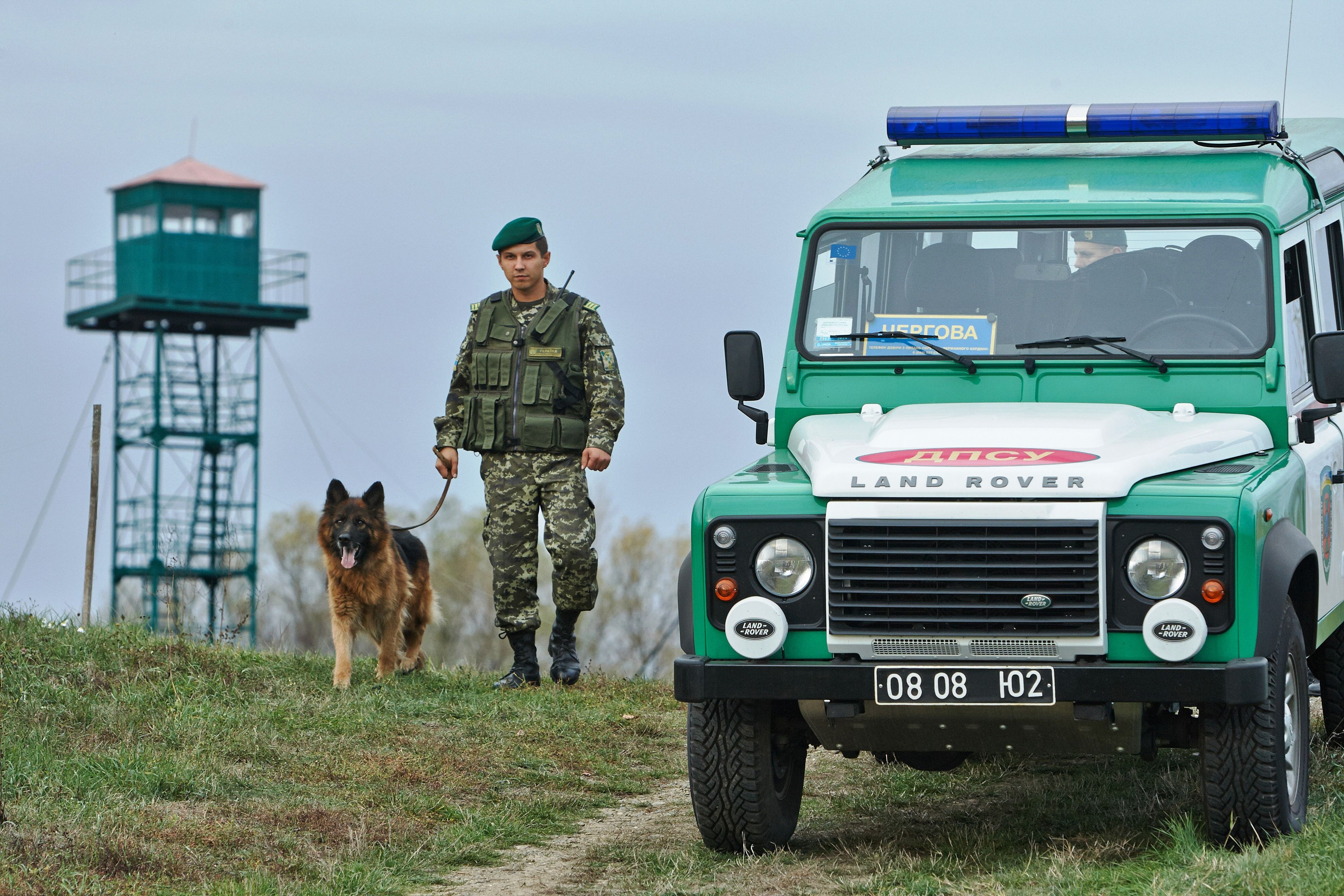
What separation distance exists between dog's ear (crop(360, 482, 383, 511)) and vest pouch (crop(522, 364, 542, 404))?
124 cm

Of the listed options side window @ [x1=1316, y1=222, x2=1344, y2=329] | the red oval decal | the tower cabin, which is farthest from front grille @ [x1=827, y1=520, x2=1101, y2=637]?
the tower cabin

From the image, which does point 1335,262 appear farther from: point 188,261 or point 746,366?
point 188,261

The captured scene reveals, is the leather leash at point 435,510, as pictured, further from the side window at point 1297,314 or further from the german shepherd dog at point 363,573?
the side window at point 1297,314

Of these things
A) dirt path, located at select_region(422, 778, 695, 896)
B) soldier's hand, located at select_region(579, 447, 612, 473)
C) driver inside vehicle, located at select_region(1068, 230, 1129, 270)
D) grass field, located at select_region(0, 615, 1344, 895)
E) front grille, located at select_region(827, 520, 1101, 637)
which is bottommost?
dirt path, located at select_region(422, 778, 695, 896)

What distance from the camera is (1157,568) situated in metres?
5.61

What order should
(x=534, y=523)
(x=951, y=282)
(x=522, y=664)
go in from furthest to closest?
(x=522, y=664) < (x=534, y=523) < (x=951, y=282)

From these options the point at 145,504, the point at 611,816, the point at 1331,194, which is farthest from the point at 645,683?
the point at 145,504

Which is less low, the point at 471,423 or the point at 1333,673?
the point at 471,423

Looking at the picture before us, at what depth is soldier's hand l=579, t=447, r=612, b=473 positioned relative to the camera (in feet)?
31.3

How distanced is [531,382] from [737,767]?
12.7ft

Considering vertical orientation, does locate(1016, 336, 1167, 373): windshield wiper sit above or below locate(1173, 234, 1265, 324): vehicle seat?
below

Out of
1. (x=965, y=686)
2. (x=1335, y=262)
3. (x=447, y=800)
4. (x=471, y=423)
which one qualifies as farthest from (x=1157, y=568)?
(x=471, y=423)

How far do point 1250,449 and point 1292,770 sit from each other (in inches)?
44.3

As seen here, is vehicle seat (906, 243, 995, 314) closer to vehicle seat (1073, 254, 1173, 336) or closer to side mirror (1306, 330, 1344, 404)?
vehicle seat (1073, 254, 1173, 336)
